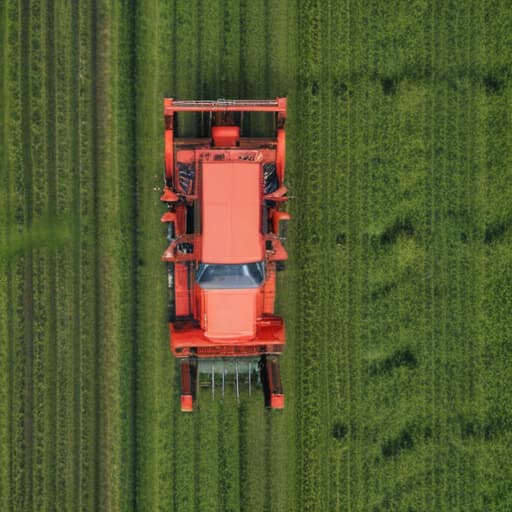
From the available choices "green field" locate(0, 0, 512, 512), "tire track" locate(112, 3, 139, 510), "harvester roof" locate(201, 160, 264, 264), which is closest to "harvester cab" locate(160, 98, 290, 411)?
"harvester roof" locate(201, 160, 264, 264)

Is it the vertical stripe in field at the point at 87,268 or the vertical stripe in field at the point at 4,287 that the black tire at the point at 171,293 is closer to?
the vertical stripe in field at the point at 87,268

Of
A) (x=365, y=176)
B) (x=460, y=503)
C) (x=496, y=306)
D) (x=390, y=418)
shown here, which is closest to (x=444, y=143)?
(x=365, y=176)

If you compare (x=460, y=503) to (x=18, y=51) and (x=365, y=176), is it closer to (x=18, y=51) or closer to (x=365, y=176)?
(x=365, y=176)

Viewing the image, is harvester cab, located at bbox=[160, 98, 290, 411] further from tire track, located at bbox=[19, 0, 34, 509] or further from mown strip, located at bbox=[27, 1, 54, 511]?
tire track, located at bbox=[19, 0, 34, 509]

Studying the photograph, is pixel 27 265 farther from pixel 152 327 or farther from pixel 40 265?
pixel 152 327

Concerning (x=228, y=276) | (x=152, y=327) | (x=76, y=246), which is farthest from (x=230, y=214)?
(x=76, y=246)

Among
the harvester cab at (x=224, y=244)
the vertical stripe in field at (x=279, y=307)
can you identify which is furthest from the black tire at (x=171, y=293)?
the vertical stripe in field at (x=279, y=307)
